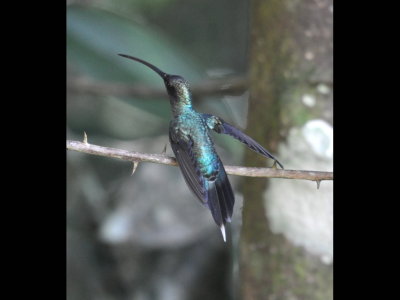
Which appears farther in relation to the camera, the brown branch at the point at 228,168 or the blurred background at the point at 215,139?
the blurred background at the point at 215,139

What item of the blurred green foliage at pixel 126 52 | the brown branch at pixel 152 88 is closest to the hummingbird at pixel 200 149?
the blurred green foliage at pixel 126 52

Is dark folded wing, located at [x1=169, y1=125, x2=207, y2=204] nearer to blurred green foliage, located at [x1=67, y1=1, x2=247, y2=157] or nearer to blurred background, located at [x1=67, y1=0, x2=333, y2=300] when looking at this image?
blurred background, located at [x1=67, y1=0, x2=333, y2=300]

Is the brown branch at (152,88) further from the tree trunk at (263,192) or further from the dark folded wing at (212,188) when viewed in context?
the dark folded wing at (212,188)

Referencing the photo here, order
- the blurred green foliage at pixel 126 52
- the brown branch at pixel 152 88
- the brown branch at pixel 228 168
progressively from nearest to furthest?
the brown branch at pixel 228 168, the blurred green foliage at pixel 126 52, the brown branch at pixel 152 88

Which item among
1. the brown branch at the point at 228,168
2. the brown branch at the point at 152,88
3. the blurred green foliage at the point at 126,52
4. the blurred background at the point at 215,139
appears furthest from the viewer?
the brown branch at the point at 152,88

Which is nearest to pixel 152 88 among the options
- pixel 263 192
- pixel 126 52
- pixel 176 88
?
pixel 126 52

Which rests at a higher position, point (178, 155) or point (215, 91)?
point (215, 91)
